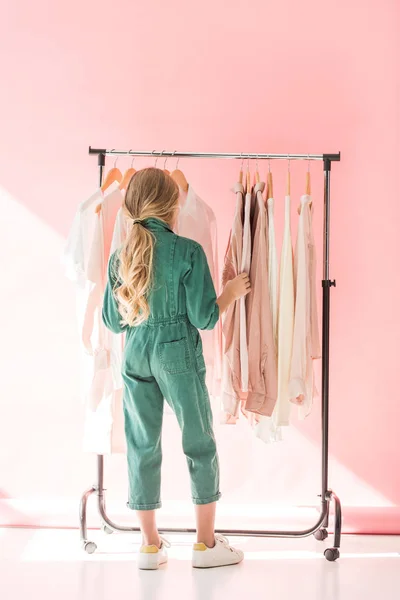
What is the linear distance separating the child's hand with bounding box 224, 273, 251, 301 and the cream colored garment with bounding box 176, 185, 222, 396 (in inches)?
5.8

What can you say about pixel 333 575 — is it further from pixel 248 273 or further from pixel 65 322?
pixel 65 322

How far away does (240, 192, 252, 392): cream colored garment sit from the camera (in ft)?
9.16

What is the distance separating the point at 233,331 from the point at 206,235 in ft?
1.29

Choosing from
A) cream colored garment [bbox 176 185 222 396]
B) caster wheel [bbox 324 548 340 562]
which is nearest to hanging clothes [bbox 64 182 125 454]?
cream colored garment [bbox 176 185 222 396]

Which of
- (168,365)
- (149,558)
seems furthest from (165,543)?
(168,365)

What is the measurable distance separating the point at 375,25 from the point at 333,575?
238 centimetres

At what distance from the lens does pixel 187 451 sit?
8.79 feet

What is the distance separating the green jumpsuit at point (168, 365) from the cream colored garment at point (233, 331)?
152 millimetres

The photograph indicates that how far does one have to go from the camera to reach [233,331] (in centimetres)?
284

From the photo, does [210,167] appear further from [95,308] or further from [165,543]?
[165,543]

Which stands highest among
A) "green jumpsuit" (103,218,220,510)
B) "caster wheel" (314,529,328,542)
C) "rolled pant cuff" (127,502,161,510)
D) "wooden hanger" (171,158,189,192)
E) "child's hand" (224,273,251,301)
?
"wooden hanger" (171,158,189,192)

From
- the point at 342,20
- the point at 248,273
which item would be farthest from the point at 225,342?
the point at 342,20

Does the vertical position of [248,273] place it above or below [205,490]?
above

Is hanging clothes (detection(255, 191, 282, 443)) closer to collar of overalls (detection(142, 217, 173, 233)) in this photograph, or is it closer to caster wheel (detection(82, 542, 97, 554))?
collar of overalls (detection(142, 217, 173, 233))
